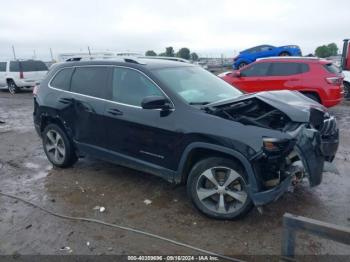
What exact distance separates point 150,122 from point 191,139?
0.62 m

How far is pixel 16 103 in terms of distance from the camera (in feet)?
49.5

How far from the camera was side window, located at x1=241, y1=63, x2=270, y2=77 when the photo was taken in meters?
10.7

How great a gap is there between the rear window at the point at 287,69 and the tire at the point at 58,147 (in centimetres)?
682

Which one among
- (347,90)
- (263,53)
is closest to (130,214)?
(347,90)

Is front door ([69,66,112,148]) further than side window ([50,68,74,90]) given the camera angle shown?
No

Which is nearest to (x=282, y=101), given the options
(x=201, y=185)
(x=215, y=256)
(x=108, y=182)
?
(x=201, y=185)

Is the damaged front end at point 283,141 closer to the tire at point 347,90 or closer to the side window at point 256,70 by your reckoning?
the side window at point 256,70

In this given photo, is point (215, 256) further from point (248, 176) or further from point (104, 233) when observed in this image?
point (104, 233)

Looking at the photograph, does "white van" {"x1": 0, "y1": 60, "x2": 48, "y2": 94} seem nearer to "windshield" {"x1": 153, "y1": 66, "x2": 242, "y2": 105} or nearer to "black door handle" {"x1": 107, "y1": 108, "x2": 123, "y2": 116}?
"black door handle" {"x1": 107, "y1": 108, "x2": 123, "y2": 116}

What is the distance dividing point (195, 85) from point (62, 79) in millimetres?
2280

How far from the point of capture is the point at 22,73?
18203 mm

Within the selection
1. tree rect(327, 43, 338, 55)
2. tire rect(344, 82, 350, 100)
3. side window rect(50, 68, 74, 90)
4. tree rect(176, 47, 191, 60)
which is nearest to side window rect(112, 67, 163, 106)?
side window rect(50, 68, 74, 90)

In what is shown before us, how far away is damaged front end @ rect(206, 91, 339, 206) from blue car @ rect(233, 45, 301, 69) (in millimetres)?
16157

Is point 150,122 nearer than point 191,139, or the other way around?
point 191,139
